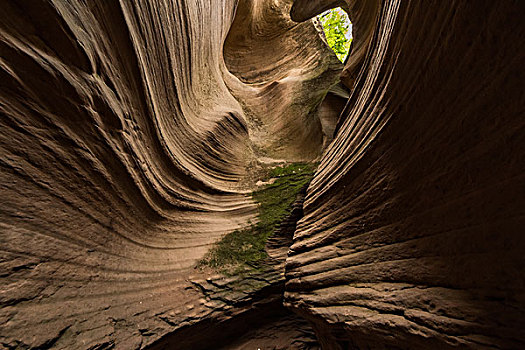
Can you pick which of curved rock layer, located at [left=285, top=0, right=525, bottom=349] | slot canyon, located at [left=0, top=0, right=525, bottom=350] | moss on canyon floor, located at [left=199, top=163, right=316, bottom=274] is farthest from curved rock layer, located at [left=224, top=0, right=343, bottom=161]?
curved rock layer, located at [left=285, top=0, right=525, bottom=349]

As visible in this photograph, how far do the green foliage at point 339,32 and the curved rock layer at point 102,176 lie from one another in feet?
23.5

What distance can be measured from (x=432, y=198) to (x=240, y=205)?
2.47 metres

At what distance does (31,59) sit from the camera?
1.51 meters

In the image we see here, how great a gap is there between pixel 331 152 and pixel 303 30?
5902 millimetres

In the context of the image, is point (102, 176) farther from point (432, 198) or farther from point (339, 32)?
point (339, 32)

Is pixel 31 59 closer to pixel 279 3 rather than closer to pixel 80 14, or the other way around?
pixel 80 14

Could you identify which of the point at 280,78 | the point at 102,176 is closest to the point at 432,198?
the point at 102,176

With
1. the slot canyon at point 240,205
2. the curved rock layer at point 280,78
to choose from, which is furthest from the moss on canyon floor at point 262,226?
the curved rock layer at point 280,78

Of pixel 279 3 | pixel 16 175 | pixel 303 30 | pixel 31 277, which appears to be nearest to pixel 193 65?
pixel 16 175

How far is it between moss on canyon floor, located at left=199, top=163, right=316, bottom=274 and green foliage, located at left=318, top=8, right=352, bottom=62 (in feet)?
23.1

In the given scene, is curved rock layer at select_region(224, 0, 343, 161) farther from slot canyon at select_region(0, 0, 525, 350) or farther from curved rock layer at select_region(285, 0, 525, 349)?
curved rock layer at select_region(285, 0, 525, 349)

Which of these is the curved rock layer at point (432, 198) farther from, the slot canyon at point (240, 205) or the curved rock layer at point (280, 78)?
the curved rock layer at point (280, 78)

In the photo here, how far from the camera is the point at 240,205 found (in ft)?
11.7

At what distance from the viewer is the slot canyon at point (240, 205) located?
1.21 m
